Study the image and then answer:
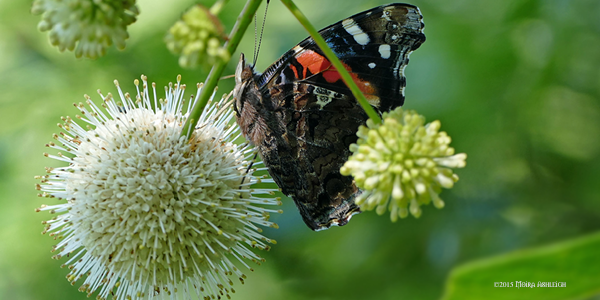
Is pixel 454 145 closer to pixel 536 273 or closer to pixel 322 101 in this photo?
pixel 322 101

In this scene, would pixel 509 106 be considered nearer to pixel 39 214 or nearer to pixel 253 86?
pixel 253 86

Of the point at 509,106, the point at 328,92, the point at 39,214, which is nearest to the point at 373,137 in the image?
the point at 328,92

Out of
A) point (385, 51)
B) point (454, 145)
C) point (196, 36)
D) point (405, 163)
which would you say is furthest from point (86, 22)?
point (454, 145)

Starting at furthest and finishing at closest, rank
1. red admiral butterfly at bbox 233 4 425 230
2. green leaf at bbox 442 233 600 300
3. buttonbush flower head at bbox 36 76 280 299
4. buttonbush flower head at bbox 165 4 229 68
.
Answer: red admiral butterfly at bbox 233 4 425 230 < buttonbush flower head at bbox 36 76 280 299 < buttonbush flower head at bbox 165 4 229 68 < green leaf at bbox 442 233 600 300

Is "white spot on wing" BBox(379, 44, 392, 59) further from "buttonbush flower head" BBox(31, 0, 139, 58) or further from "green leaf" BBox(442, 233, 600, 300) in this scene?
"green leaf" BBox(442, 233, 600, 300)

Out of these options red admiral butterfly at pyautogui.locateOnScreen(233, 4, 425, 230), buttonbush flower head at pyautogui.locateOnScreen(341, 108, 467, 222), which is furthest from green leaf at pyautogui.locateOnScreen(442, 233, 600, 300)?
red admiral butterfly at pyautogui.locateOnScreen(233, 4, 425, 230)

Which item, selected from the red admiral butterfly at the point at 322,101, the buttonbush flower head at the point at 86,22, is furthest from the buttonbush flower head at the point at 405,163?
the red admiral butterfly at the point at 322,101
